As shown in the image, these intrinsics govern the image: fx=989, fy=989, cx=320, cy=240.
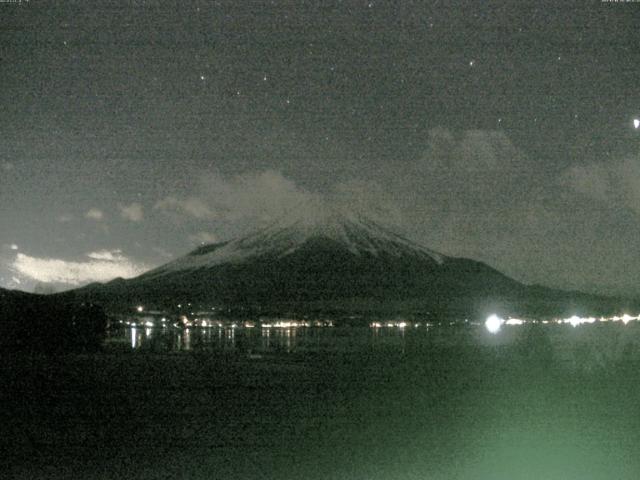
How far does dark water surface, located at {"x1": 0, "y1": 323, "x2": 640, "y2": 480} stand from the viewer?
13672 mm

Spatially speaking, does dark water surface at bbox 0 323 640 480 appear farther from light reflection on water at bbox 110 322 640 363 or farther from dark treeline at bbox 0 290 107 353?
dark treeline at bbox 0 290 107 353

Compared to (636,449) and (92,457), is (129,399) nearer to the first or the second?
(92,457)

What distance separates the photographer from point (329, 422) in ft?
61.7

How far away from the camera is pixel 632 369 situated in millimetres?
29891

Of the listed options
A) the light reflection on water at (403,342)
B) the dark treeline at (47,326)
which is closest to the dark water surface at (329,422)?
the light reflection on water at (403,342)

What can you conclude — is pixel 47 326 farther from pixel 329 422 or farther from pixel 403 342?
pixel 329 422

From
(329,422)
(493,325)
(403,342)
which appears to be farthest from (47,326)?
(493,325)

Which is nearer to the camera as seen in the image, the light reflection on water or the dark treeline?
the light reflection on water

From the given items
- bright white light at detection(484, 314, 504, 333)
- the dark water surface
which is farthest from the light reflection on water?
bright white light at detection(484, 314, 504, 333)

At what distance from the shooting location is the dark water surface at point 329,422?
13672 mm

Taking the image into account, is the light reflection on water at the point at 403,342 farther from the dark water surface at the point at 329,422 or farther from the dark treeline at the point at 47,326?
the dark water surface at the point at 329,422

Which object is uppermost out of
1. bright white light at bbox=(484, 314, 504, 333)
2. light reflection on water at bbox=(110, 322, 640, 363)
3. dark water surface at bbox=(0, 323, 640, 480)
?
bright white light at bbox=(484, 314, 504, 333)

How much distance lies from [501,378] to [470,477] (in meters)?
16.3

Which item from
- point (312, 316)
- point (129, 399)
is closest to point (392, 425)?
point (129, 399)
